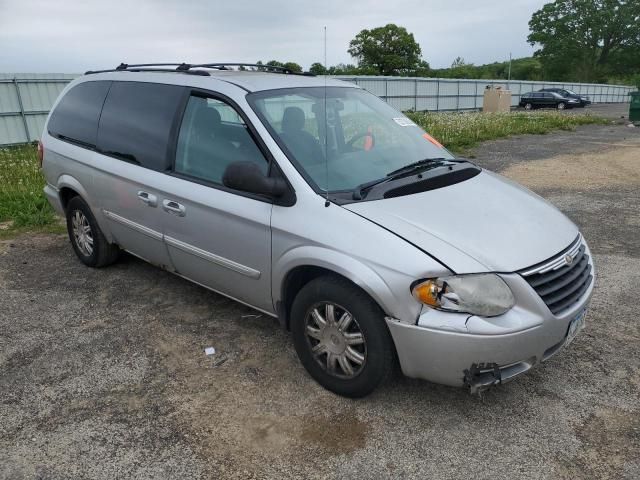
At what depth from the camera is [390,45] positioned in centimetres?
6412

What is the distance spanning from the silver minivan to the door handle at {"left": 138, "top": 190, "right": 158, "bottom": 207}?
2cm

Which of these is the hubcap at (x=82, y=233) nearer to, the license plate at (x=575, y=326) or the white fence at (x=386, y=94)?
the license plate at (x=575, y=326)

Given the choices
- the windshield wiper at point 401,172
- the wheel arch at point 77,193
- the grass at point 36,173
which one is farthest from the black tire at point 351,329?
the grass at point 36,173

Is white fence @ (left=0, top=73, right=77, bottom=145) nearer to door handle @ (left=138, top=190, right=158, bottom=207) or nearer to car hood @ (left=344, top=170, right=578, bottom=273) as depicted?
door handle @ (left=138, top=190, right=158, bottom=207)

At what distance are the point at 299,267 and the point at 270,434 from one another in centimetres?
90

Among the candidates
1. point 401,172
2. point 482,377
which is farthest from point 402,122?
point 482,377

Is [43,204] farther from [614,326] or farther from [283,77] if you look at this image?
[614,326]

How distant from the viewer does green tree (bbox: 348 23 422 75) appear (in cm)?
6366

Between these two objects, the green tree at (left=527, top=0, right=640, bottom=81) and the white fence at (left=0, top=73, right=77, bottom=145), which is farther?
the green tree at (left=527, top=0, right=640, bottom=81)

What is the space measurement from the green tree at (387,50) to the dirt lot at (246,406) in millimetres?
63491

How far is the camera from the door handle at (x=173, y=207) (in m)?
3.50

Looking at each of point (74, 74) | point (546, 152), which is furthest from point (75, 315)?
point (74, 74)

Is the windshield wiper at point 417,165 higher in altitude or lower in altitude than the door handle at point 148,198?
higher

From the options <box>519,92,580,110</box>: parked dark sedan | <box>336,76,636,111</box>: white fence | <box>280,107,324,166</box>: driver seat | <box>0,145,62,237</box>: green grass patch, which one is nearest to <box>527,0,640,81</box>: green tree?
<box>336,76,636,111</box>: white fence
